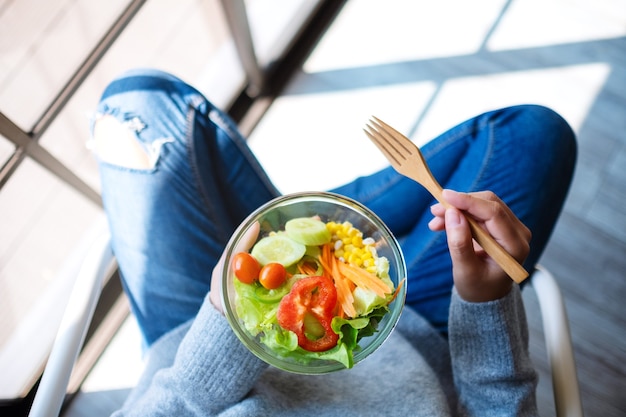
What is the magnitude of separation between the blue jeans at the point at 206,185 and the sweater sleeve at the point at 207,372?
0.58 feet

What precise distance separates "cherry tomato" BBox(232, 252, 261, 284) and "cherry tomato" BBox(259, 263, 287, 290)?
1 cm

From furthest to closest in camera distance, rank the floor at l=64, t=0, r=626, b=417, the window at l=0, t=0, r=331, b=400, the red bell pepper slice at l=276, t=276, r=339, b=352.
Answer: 1. the floor at l=64, t=0, r=626, b=417
2. the window at l=0, t=0, r=331, b=400
3. the red bell pepper slice at l=276, t=276, r=339, b=352

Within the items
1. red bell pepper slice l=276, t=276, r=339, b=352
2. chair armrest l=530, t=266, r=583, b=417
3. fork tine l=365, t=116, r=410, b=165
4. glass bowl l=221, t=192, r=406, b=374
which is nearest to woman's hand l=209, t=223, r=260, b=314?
glass bowl l=221, t=192, r=406, b=374

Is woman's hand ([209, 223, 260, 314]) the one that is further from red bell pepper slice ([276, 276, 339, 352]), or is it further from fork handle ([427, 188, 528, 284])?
fork handle ([427, 188, 528, 284])

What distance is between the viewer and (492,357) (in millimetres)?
848

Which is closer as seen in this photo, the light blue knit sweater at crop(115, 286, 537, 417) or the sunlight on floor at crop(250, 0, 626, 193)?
the light blue knit sweater at crop(115, 286, 537, 417)

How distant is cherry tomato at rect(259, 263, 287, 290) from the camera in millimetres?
670

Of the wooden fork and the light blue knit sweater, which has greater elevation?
the wooden fork

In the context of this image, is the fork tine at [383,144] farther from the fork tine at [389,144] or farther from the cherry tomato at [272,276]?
the cherry tomato at [272,276]

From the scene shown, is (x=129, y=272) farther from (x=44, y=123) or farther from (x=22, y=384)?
(x=22, y=384)

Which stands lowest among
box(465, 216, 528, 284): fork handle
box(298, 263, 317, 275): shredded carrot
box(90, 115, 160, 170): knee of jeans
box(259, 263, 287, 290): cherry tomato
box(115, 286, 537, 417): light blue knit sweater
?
box(115, 286, 537, 417): light blue knit sweater

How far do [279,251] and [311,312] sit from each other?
0.32 feet

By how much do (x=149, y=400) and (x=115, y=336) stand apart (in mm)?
665

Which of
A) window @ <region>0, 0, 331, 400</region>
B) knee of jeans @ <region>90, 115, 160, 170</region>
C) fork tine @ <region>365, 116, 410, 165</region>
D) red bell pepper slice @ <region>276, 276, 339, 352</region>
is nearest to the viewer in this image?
red bell pepper slice @ <region>276, 276, 339, 352</region>
